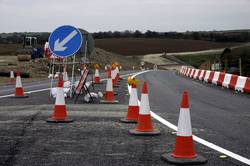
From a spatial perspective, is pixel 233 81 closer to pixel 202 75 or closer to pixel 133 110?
pixel 202 75

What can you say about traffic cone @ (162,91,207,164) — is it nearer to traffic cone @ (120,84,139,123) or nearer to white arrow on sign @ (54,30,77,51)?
traffic cone @ (120,84,139,123)

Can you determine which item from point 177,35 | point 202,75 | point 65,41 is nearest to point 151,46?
point 177,35

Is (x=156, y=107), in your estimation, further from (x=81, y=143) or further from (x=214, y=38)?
(x=214, y=38)

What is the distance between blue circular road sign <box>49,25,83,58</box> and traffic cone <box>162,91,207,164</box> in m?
8.66

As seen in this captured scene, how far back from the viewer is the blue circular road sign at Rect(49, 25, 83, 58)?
622 inches

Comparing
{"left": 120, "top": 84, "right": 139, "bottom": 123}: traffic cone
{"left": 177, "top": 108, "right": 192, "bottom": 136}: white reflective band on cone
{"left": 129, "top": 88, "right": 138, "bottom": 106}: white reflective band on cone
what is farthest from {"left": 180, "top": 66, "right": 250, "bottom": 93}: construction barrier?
{"left": 177, "top": 108, "right": 192, "bottom": 136}: white reflective band on cone

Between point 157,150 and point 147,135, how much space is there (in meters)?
1.38

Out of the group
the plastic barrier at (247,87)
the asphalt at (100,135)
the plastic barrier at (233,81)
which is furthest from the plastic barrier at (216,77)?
the asphalt at (100,135)

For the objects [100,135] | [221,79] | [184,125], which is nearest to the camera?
[184,125]

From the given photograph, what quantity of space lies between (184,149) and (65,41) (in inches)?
362

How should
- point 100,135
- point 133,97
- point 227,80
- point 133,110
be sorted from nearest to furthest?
point 100,135 < point 133,97 < point 133,110 < point 227,80

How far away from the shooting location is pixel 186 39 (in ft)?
465

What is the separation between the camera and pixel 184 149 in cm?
735

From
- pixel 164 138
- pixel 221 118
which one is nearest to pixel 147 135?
pixel 164 138
